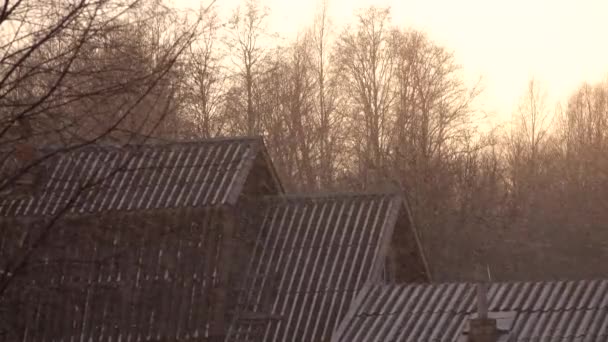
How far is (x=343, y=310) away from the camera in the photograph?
2361 centimetres

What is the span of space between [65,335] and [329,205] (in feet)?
18.0

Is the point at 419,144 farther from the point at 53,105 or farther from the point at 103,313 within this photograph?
the point at 53,105

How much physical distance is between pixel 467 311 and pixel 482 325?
3.76 ft

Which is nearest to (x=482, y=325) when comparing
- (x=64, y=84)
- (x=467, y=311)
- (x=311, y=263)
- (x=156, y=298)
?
(x=467, y=311)

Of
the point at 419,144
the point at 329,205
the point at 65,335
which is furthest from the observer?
the point at 419,144

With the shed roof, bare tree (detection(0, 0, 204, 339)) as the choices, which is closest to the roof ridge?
the shed roof

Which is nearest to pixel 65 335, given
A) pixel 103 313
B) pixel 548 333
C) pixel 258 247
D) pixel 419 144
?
pixel 103 313

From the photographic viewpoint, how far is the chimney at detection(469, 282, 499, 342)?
2052 cm

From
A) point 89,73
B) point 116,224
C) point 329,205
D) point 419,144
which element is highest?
point 419,144

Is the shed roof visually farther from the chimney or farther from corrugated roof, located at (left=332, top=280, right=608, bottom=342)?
the chimney

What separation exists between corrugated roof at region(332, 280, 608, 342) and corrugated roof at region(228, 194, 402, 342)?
0.88 meters

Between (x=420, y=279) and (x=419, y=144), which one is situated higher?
(x=419, y=144)

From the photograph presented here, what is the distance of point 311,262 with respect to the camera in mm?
25000

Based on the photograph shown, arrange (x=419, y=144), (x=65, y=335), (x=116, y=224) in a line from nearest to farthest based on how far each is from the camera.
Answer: (x=116, y=224), (x=65, y=335), (x=419, y=144)
